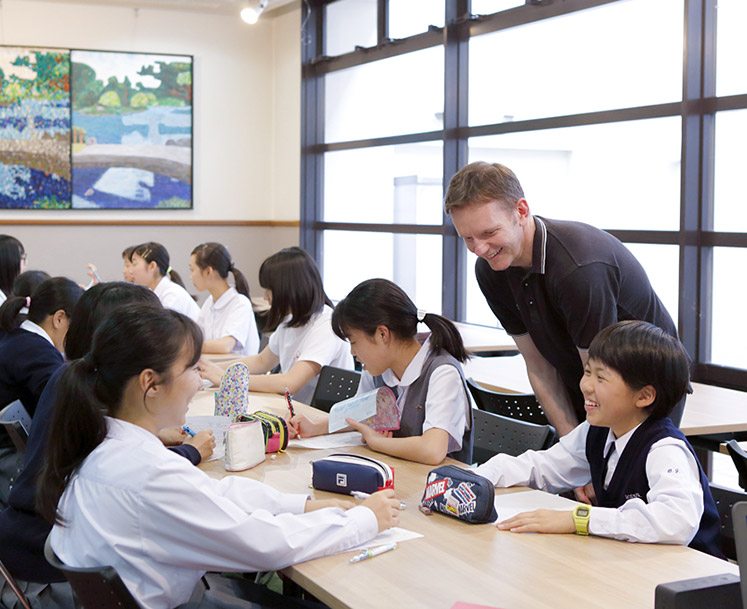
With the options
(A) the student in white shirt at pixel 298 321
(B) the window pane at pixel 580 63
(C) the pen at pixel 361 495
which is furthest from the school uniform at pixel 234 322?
(C) the pen at pixel 361 495

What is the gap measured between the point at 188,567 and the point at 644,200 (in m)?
3.83

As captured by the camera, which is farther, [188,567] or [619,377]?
[619,377]

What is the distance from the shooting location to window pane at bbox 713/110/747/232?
172 inches

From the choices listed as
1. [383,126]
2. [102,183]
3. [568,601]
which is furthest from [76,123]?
[568,601]

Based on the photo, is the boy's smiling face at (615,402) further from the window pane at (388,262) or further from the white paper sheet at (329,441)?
the window pane at (388,262)

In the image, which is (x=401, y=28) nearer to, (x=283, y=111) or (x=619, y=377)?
(x=283, y=111)

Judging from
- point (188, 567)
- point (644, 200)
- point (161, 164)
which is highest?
point (161, 164)

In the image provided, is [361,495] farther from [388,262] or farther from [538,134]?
[388,262]

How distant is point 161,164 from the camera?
311 inches

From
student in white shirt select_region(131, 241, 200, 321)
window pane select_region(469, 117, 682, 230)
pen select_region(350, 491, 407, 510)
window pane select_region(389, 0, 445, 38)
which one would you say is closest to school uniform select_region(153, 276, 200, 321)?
student in white shirt select_region(131, 241, 200, 321)

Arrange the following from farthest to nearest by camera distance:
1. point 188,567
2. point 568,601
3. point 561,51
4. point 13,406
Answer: point 561,51
point 13,406
point 188,567
point 568,601

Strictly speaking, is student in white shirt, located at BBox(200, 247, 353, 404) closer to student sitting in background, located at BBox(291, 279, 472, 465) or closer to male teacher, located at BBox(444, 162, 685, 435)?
student sitting in background, located at BBox(291, 279, 472, 465)

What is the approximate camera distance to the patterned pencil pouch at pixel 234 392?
9.45 feet

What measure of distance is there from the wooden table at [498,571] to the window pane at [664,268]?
9.94 ft
